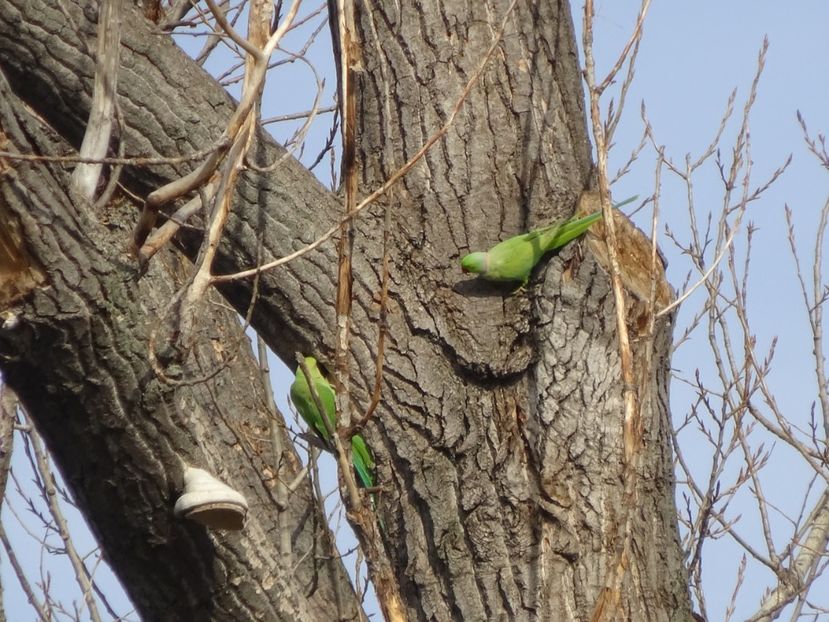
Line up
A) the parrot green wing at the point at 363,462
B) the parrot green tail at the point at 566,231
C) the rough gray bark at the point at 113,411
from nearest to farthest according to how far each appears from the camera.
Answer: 1. the rough gray bark at the point at 113,411
2. the parrot green wing at the point at 363,462
3. the parrot green tail at the point at 566,231

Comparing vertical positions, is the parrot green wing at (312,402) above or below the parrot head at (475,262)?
above

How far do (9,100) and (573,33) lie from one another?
79.5 inches

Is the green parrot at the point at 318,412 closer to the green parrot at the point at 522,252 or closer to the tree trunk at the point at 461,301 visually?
the tree trunk at the point at 461,301

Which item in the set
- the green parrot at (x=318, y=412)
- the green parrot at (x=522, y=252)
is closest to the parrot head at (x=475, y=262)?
the green parrot at (x=522, y=252)

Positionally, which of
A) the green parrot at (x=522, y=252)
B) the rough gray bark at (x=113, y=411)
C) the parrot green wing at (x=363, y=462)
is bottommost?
the rough gray bark at (x=113, y=411)

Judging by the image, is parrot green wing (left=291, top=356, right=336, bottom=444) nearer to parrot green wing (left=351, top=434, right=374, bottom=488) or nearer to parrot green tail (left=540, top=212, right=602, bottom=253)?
parrot green wing (left=351, top=434, right=374, bottom=488)

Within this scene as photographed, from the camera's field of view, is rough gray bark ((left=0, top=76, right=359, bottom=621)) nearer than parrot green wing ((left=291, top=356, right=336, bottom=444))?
Yes

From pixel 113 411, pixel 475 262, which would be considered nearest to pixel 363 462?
pixel 475 262

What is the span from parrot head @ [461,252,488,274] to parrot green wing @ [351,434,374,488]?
1.96 feet

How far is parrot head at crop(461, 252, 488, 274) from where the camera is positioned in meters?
2.89

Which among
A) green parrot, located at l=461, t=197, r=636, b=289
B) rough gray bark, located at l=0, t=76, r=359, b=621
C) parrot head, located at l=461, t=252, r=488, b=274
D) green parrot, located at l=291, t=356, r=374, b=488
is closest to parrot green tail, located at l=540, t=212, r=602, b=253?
green parrot, located at l=461, t=197, r=636, b=289

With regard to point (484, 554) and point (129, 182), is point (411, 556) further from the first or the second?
point (129, 182)

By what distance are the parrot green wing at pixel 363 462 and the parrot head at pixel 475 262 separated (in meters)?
0.60

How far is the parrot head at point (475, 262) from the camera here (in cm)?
Result: 289
